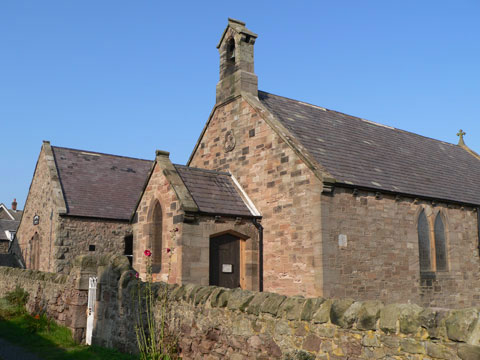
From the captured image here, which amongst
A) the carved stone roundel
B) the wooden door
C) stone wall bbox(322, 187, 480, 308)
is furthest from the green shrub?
stone wall bbox(322, 187, 480, 308)

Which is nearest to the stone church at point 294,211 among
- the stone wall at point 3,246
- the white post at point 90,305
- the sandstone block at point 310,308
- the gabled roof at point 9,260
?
the white post at point 90,305

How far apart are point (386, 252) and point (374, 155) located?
467 centimetres

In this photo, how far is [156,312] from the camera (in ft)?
29.1

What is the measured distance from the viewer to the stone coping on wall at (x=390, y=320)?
424 cm

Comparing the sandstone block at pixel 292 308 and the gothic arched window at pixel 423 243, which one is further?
the gothic arched window at pixel 423 243

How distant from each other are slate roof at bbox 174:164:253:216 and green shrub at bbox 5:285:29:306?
6645 millimetres

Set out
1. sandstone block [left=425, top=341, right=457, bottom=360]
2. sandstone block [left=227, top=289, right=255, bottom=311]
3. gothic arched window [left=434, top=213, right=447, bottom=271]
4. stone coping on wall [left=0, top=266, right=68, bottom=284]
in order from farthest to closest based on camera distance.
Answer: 1. gothic arched window [left=434, top=213, right=447, bottom=271]
2. stone coping on wall [left=0, top=266, right=68, bottom=284]
3. sandstone block [left=227, top=289, right=255, bottom=311]
4. sandstone block [left=425, top=341, right=457, bottom=360]

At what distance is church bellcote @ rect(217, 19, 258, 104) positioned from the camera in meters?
18.8

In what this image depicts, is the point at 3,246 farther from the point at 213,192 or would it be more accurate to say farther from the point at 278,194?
the point at 278,194

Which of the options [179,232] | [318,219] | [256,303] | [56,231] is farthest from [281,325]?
[56,231]

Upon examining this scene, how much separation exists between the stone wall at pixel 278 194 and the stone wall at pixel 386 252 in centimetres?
56

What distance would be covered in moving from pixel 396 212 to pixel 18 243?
22.2m

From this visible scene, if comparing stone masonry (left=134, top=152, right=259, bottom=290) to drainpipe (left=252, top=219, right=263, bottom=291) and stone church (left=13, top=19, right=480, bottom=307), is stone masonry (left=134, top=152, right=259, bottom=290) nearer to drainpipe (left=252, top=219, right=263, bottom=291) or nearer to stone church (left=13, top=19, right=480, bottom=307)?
→ stone church (left=13, top=19, right=480, bottom=307)

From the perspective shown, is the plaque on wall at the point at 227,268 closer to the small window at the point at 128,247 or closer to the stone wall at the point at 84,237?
the stone wall at the point at 84,237
